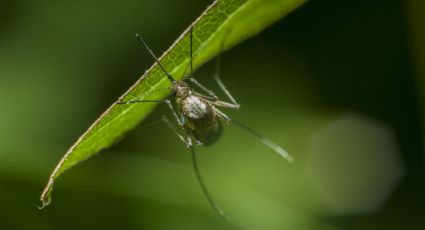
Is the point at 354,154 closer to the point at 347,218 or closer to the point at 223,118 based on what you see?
the point at 347,218

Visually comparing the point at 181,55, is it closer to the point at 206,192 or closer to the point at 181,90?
the point at 181,90

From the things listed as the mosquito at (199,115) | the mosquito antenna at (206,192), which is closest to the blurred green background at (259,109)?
the mosquito antenna at (206,192)

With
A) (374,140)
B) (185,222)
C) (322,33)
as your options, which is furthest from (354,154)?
(185,222)

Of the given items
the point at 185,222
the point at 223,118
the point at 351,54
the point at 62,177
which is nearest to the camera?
the point at 62,177

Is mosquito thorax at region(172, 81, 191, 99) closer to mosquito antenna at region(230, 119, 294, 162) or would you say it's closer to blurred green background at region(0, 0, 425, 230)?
blurred green background at region(0, 0, 425, 230)

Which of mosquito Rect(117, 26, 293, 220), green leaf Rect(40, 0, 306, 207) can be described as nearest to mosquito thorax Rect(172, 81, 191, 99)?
mosquito Rect(117, 26, 293, 220)

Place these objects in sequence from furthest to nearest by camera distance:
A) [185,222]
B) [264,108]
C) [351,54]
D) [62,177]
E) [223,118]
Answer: [264,108], [351,54], [223,118], [185,222], [62,177]
